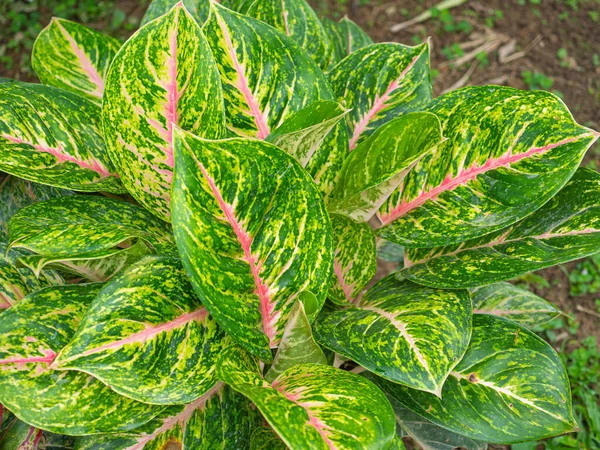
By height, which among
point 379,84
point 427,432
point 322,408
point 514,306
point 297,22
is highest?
point 297,22

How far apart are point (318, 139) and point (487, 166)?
272mm

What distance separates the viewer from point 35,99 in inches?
38.4

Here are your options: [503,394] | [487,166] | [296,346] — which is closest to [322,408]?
→ [296,346]

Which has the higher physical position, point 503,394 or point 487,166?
point 487,166

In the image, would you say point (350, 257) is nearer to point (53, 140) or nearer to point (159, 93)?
point (159, 93)

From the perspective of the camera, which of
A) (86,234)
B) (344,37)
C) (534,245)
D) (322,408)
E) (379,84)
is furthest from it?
(344,37)

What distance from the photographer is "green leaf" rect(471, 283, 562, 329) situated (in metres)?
1.25

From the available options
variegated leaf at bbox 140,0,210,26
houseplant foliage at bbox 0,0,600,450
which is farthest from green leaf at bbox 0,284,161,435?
variegated leaf at bbox 140,0,210,26

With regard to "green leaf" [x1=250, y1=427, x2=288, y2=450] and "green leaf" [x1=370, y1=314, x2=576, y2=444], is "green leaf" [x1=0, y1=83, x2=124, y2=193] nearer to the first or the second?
"green leaf" [x1=250, y1=427, x2=288, y2=450]

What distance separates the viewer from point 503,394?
0.95 m

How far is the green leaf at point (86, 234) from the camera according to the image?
0.85m

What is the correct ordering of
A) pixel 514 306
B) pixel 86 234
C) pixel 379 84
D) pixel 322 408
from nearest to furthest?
1. pixel 322 408
2. pixel 86 234
3. pixel 379 84
4. pixel 514 306

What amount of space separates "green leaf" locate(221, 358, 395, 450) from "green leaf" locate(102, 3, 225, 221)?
0.36 metres

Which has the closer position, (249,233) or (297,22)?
(249,233)
